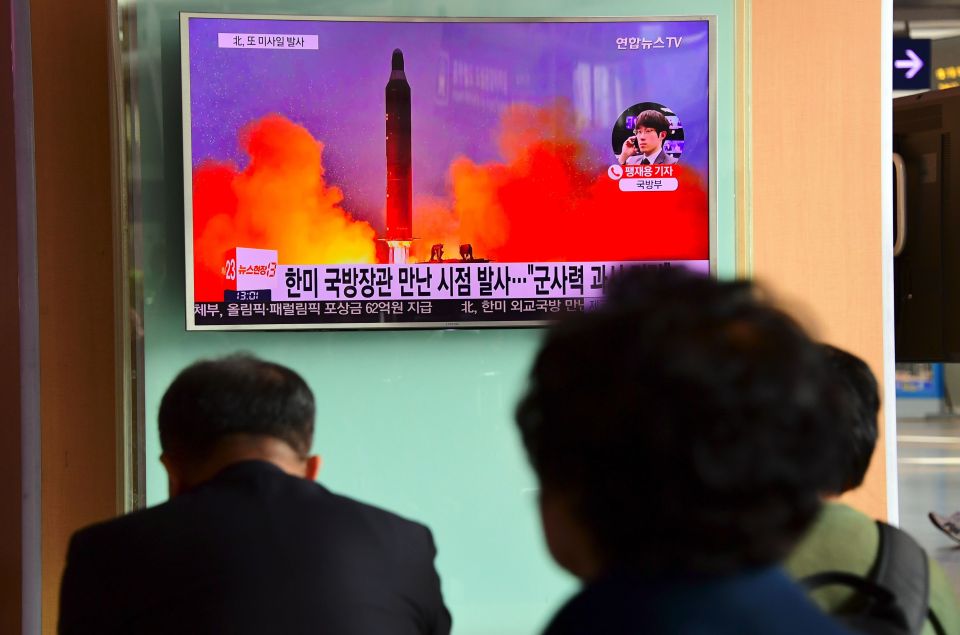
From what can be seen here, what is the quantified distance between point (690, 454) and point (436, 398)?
2.38 metres

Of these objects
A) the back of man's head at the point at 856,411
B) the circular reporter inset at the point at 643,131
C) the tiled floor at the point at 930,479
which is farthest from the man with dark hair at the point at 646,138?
the tiled floor at the point at 930,479

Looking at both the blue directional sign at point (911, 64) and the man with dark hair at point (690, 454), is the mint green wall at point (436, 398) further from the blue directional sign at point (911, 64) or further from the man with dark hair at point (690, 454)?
the blue directional sign at point (911, 64)

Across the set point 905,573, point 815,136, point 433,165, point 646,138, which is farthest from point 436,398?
point 905,573

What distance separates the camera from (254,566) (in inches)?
52.0

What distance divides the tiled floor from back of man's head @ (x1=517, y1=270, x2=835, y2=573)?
14.2 ft

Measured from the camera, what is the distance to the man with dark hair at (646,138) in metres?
3.04

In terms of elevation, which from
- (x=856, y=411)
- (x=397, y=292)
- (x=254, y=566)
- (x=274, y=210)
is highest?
(x=274, y=210)

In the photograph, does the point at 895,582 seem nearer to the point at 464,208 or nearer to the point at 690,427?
the point at 690,427

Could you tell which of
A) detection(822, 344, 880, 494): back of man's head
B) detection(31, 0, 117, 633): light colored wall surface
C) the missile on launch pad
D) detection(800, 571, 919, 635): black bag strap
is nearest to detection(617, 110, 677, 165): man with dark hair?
the missile on launch pad

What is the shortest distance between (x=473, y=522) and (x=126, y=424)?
0.99 meters

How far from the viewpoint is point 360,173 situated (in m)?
2.97

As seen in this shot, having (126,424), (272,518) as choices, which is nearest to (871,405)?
(272,518)

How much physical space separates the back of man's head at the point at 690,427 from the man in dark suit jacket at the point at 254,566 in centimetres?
65

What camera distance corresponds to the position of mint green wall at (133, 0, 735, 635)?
117 inches
